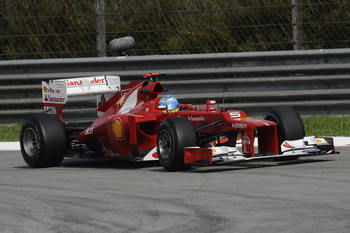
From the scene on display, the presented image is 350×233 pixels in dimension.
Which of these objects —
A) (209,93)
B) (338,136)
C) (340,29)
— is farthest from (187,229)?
(340,29)

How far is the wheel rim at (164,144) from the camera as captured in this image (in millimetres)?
8938

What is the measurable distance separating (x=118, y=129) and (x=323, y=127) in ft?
13.9

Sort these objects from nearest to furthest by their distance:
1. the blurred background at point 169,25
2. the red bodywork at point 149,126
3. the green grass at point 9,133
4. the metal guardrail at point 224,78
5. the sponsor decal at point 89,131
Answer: the red bodywork at point 149,126, the sponsor decal at point 89,131, the metal guardrail at point 224,78, the green grass at point 9,133, the blurred background at point 169,25

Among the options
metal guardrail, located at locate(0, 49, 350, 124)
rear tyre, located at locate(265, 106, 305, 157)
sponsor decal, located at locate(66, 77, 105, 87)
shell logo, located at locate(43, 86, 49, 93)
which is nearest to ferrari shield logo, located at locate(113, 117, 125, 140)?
sponsor decal, located at locate(66, 77, 105, 87)

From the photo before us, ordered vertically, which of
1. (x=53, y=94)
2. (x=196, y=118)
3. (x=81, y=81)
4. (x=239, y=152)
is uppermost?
(x=81, y=81)

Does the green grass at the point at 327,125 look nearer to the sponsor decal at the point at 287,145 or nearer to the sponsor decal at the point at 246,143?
the sponsor decal at the point at 287,145

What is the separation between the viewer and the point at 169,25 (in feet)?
48.5

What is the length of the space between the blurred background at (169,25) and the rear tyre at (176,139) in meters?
5.08

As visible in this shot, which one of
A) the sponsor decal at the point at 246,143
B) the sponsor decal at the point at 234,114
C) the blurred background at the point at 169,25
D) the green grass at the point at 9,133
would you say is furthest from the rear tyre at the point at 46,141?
the blurred background at the point at 169,25

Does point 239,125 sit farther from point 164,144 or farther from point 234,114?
point 164,144

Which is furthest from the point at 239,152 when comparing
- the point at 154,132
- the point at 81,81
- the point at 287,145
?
the point at 81,81

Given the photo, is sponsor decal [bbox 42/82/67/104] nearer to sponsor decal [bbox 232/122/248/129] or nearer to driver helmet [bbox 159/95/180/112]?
driver helmet [bbox 159/95/180/112]

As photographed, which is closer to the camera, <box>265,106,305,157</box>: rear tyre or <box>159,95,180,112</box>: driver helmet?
<box>265,106,305,157</box>: rear tyre

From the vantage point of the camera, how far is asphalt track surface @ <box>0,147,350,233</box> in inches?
218
